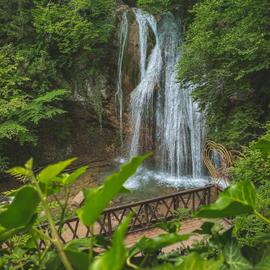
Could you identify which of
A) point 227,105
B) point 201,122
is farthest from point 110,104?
point 227,105

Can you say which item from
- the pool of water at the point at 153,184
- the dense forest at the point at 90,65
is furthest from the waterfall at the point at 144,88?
the pool of water at the point at 153,184

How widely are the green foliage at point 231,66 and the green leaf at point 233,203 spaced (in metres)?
5.44

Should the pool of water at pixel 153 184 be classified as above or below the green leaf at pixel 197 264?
below

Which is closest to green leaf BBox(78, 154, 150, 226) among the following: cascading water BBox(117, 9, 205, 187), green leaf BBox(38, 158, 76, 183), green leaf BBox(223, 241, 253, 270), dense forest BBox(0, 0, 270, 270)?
green leaf BBox(38, 158, 76, 183)

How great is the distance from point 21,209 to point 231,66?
20.4ft

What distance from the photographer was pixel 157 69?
33.7 feet

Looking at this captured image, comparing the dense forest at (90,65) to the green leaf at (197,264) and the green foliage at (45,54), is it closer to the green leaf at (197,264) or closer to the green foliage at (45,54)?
the green foliage at (45,54)

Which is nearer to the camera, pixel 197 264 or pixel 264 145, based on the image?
pixel 197 264

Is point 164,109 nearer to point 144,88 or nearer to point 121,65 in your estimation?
point 144,88

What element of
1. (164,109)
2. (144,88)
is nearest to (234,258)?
(164,109)

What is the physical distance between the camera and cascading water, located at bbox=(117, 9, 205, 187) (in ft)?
30.9

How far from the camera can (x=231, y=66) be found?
648 centimetres

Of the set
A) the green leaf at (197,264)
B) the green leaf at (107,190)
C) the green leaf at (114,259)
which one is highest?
the green leaf at (107,190)

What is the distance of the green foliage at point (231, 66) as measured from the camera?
609 cm
